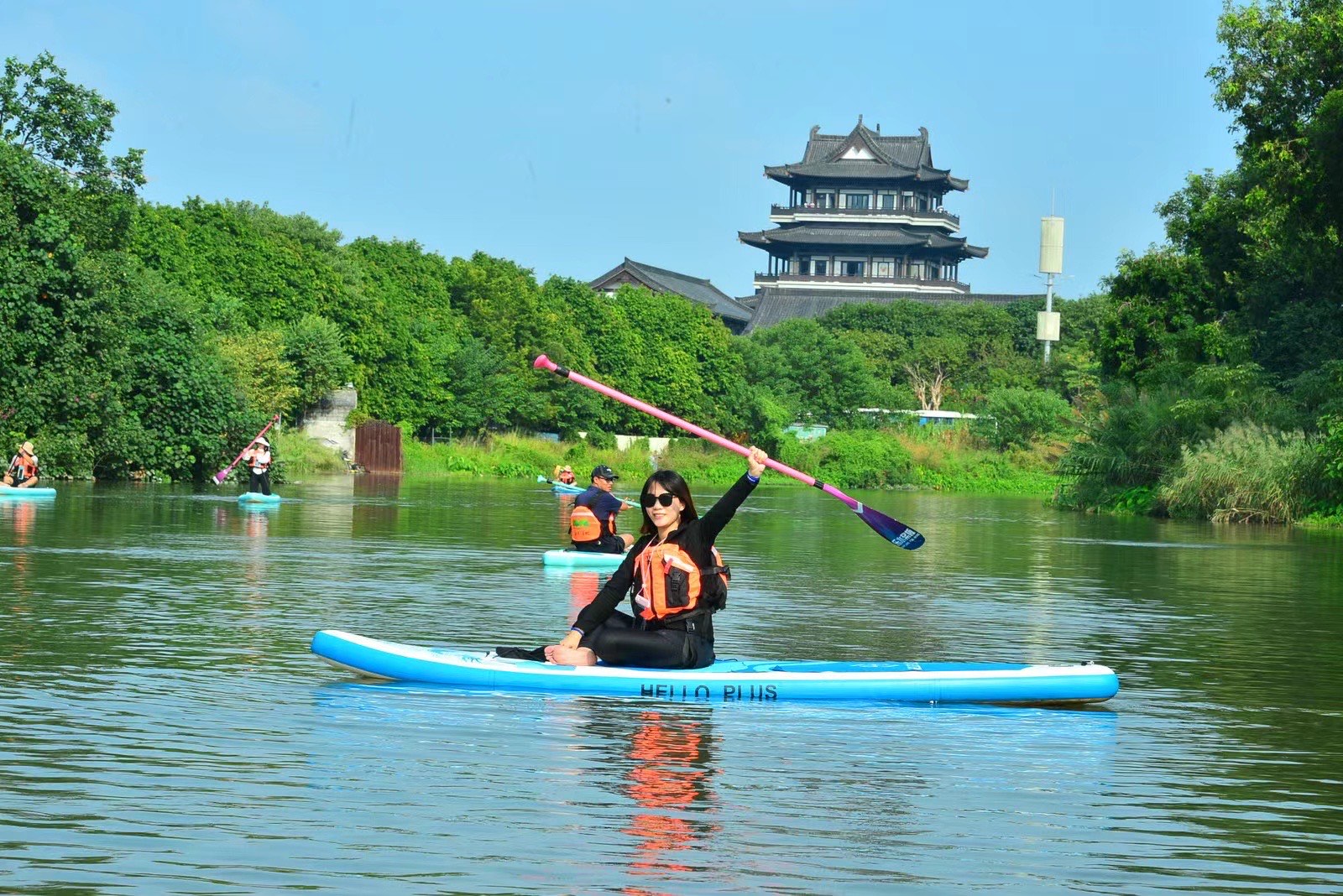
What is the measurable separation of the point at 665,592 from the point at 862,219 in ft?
330

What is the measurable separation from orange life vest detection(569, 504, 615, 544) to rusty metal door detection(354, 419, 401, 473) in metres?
39.4

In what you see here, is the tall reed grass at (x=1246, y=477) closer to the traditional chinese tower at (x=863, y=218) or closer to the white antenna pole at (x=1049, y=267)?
the white antenna pole at (x=1049, y=267)

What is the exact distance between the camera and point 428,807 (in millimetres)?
7258

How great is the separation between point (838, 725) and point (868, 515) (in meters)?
3.49

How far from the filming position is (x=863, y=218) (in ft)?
357

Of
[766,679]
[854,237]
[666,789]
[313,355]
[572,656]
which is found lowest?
[666,789]

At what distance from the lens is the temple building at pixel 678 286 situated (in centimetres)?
9212

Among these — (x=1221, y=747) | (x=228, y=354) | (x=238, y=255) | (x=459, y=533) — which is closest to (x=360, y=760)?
(x=1221, y=747)

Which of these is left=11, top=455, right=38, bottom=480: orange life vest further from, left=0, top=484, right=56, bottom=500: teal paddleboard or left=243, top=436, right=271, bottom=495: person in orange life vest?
left=243, top=436, right=271, bottom=495: person in orange life vest

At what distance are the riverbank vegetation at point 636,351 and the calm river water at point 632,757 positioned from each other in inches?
729

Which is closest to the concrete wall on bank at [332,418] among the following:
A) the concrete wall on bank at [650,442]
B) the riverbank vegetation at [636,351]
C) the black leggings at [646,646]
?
the riverbank vegetation at [636,351]

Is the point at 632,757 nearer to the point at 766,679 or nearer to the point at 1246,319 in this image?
the point at 766,679

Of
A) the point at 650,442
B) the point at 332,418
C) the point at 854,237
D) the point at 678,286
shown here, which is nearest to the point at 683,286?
the point at 678,286

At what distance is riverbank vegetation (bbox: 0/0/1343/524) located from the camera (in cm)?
3497
